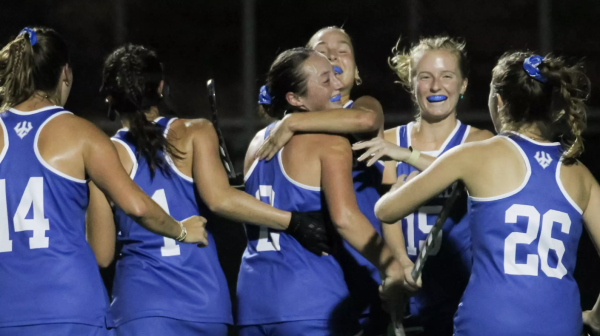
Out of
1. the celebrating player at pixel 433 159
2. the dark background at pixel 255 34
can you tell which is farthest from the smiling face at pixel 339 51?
the dark background at pixel 255 34

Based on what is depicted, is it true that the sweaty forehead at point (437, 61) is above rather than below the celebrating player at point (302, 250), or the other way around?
above

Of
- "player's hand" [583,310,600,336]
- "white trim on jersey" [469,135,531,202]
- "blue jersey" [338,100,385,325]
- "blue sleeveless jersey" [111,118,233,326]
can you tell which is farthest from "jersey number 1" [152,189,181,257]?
"player's hand" [583,310,600,336]

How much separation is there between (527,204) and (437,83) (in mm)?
1133

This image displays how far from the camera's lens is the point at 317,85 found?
312cm

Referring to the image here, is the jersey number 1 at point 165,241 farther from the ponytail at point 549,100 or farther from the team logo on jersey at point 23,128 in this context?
the ponytail at point 549,100

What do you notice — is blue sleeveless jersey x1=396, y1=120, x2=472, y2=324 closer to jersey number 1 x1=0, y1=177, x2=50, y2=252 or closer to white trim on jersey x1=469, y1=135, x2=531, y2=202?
white trim on jersey x1=469, y1=135, x2=531, y2=202

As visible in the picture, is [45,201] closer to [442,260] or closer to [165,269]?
[165,269]

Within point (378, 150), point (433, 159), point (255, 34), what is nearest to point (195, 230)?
point (378, 150)

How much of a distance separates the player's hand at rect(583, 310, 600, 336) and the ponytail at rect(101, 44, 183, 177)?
156cm

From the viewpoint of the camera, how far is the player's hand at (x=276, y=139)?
2957 mm

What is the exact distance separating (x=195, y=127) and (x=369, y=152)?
655 millimetres

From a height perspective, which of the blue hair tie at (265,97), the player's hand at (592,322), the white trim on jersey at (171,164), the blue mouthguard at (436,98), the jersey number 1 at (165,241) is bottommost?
the player's hand at (592,322)

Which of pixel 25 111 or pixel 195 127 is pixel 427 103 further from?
pixel 25 111

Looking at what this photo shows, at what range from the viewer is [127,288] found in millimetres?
2984
